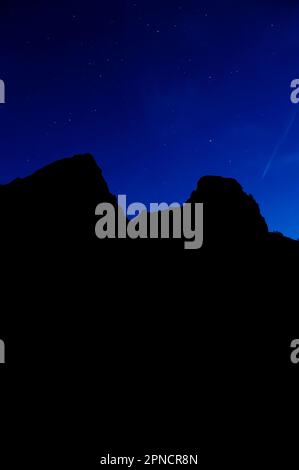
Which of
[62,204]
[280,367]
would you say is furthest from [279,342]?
[62,204]

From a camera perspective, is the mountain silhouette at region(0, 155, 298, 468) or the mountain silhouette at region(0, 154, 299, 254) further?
the mountain silhouette at region(0, 154, 299, 254)

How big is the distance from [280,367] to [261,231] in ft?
64.1

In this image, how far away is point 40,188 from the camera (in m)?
38.2

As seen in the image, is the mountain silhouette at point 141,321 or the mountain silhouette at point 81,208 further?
the mountain silhouette at point 81,208

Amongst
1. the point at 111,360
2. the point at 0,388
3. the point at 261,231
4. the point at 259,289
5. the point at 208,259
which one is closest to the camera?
the point at 0,388

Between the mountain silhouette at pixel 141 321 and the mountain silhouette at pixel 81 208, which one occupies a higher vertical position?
the mountain silhouette at pixel 81 208

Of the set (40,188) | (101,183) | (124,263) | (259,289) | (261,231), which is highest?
(101,183)

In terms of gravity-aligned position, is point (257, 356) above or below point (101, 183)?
below

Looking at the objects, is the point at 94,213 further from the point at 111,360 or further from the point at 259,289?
the point at 259,289

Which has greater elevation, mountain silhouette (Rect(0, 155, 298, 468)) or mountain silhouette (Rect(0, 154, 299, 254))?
mountain silhouette (Rect(0, 154, 299, 254))

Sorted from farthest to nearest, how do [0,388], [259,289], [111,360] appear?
→ 1. [259,289]
2. [111,360]
3. [0,388]

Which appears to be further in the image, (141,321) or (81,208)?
(81,208)

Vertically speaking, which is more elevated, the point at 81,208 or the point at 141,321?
the point at 81,208

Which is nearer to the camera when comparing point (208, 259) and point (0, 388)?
point (0, 388)
